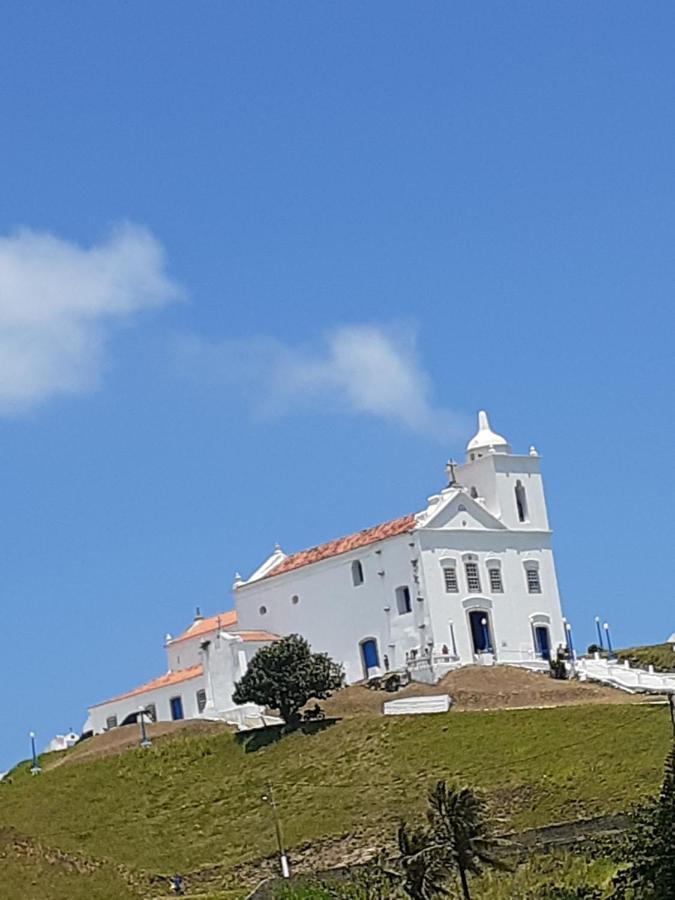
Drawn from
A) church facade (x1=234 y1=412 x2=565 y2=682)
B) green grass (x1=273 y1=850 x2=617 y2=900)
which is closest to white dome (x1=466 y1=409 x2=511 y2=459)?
church facade (x1=234 y1=412 x2=565 y2=682)

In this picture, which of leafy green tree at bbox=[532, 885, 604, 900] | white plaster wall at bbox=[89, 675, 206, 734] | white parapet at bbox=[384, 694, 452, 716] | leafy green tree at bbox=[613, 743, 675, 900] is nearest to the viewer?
leafy green tree at bbox=[613, 743, 675, 900]

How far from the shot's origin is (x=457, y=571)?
77000 millimetres

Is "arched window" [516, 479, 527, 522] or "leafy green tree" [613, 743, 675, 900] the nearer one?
"leafy green tree" [613, 743, 675, 900]

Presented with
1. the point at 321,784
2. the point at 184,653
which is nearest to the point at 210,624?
the point at 184,653

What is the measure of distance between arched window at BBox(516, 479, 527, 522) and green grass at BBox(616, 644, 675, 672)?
7130 millimetres

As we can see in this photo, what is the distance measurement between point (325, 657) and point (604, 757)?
16.3 metres

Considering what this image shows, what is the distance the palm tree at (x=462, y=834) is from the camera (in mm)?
40188

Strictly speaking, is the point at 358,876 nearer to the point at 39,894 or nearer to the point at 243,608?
the point at 39,894

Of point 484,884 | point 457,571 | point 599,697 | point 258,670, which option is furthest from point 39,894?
point 457,571

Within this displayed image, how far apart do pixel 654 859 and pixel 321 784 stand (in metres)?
22.4

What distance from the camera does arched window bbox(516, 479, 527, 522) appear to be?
81.2 meters

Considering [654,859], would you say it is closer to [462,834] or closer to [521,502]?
[462,834]

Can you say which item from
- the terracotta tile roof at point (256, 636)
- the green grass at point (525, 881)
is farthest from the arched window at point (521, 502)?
the green grass at point (525, 881)

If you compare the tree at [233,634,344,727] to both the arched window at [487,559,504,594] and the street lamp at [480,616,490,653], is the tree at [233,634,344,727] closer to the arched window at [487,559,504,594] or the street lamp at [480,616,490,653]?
the street lamp at [480,616,490,653]
